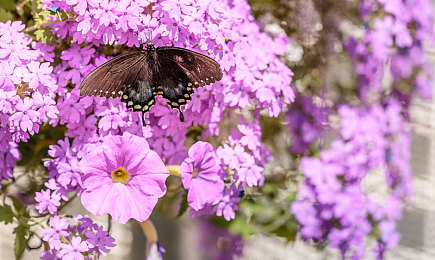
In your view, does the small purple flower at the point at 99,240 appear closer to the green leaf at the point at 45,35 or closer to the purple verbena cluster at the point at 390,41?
the green leaf at the point at 45,35

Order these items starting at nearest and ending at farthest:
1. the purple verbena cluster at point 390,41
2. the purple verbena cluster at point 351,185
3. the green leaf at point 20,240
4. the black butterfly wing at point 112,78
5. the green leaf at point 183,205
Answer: the black butterfly wing at point 112,78 → the green leaf at point 20,240 → the green leaf at point 183,205 → the purple verbena cluster at point 351,185 → the purple verbena cluster at point 390,41

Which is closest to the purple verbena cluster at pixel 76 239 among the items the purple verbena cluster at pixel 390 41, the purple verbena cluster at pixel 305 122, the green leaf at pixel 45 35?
the green leaf at pixel 45 35

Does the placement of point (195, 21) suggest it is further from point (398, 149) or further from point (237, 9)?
point (398, 149)

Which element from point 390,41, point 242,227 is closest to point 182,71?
point 242,227

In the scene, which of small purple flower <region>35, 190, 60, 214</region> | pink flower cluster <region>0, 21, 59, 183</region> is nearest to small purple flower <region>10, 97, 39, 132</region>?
pink flower cluster <region>0, 21, 59, 183</region>

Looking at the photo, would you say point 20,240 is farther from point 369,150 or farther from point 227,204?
point 369,150

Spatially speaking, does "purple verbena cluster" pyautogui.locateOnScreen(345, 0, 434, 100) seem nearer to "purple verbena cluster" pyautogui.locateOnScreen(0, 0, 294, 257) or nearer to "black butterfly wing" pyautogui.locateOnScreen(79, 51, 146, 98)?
"purple verbena cluster" pyautogui.locateOnScreen(0, 0, 294, 257)
